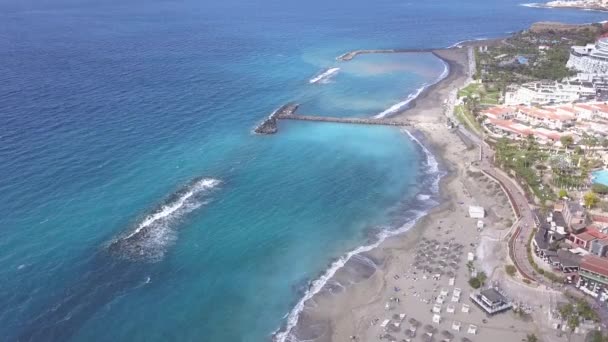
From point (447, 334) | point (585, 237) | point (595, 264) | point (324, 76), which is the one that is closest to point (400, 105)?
point (324, 76)

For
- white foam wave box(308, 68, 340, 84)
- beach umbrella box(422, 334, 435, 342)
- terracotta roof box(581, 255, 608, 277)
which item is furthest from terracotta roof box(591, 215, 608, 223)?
white foam wave box(308, 68, 340, 84)

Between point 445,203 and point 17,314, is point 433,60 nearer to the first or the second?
point 445,203

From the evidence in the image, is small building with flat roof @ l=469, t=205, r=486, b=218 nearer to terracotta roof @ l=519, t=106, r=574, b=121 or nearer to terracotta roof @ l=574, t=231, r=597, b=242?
terracotta roof @ l=574, t=231, r=597, b=242

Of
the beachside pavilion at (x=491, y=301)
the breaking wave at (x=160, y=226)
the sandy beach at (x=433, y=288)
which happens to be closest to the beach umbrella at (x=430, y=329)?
the sandy beach at (x=433, y=288)

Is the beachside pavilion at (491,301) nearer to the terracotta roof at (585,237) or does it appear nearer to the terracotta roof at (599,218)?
the terracotta roof at (585,237)

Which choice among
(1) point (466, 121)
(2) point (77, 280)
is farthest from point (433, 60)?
(2) point (77, 280)

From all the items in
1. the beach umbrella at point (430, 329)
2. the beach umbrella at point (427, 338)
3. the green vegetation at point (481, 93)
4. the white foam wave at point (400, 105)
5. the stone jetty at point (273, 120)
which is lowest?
the beach umbrella at point (427, 338)
